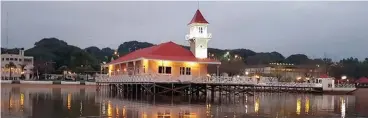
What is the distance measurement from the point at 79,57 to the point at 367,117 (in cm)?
8419

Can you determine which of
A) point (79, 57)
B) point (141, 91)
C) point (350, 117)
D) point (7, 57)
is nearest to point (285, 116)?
point (350, 117)

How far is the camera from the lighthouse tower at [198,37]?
50.4 m

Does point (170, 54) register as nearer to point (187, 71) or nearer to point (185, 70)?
point (185, 70)

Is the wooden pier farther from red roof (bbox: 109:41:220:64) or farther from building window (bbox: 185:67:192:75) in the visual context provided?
red roof (bbox: 109:41:220:64)

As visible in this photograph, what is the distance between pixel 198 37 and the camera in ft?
167

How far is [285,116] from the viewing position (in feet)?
86.3

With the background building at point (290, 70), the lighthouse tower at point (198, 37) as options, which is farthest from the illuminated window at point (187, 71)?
the background building at point (290, 70)

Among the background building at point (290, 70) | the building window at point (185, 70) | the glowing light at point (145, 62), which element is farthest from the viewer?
the background building at point (290, 70)

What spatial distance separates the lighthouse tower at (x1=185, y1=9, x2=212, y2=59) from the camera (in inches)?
1986

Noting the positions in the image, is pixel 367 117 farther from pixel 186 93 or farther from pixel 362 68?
pixel 362 68

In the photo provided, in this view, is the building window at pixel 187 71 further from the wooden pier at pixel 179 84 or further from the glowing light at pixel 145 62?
the glowing light at pixel 145 62

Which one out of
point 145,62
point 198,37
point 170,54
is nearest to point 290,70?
point 198,37

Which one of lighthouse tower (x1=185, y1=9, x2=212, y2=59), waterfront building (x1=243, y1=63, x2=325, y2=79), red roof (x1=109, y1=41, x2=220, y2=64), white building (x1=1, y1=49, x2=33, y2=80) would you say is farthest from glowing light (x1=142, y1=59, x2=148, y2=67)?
waterfront building (x1=243, y1=63, x2=325, y2=79)

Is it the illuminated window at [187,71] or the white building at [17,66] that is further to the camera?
the white building at [17,66]
